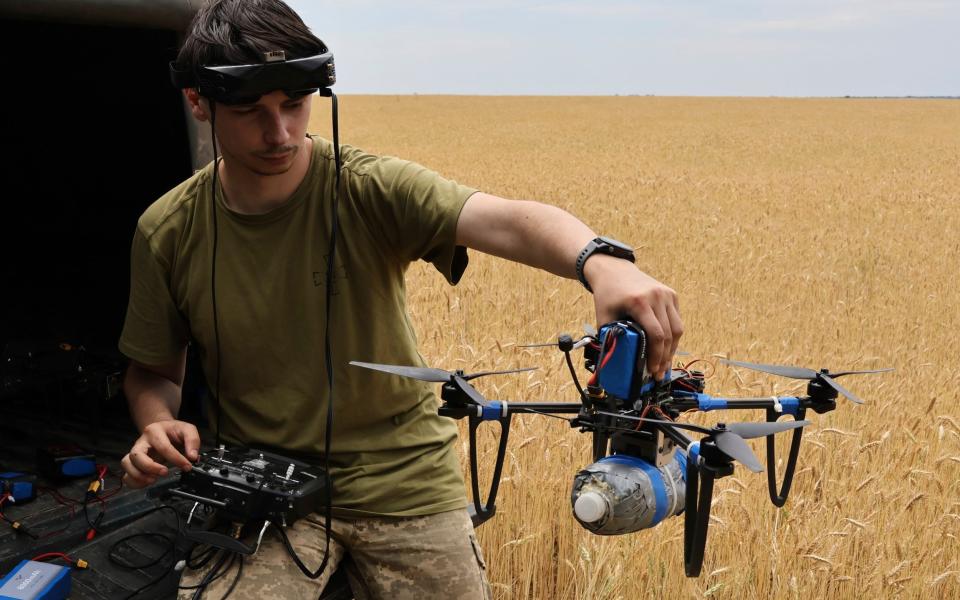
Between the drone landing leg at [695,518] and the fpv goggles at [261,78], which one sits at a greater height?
the fpv goggles at [261,78]

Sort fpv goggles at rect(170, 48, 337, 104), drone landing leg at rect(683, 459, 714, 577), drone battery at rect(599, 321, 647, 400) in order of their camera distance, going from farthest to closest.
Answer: fpv goggles at rect(170, 48, 337, 104), drone battery at rect(599, 321, 647, 400), drone landing leg at rect(683, 459, 714, 577)

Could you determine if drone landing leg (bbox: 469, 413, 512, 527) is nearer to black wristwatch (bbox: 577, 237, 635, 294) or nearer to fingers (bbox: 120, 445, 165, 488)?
black wristwatch (bbox: 577, 237, 635, 294)

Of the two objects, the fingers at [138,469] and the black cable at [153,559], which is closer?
the fingers at [138,469]

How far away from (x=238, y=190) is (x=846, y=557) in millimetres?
2365

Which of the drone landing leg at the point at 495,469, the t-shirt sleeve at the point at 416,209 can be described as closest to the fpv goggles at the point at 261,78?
the t-shirt sleeve at the point at 416,209

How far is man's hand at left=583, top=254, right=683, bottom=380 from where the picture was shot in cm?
149

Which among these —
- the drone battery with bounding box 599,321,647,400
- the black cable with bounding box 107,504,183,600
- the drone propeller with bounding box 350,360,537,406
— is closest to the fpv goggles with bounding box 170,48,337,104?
the drone propeller with bounding box 350,360,537,406

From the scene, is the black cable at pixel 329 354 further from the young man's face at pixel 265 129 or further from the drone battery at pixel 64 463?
the drone battery at pixel 64 463

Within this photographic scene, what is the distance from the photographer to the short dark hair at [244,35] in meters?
2.05

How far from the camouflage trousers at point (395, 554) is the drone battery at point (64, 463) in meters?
1.69

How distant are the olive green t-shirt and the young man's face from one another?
18 cm

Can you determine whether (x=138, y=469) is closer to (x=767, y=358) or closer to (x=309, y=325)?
(x=309, y=325)

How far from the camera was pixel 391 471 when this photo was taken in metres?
2.34

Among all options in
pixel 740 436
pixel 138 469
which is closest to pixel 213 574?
pixel 138 469
